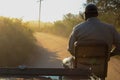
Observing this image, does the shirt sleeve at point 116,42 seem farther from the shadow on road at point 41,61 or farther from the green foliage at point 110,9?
the green foliage at point 110,9

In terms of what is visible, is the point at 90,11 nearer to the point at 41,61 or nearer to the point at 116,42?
the point at 116,42

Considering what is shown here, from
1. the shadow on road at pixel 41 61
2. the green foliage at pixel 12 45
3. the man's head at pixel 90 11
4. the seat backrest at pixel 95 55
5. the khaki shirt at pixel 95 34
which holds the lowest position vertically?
the shadow on road at pixel 41 61

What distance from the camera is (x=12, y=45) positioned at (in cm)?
2291

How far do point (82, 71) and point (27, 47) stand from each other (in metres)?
20.4

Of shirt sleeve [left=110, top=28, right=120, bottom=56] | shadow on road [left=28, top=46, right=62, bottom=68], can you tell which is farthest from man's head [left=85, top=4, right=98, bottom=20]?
shadow on road [left=28, top=46, right=62, bottom=68]

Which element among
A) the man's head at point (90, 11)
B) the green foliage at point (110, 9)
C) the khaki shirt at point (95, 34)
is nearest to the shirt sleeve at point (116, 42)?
the khaki shirt at point (95, 34)

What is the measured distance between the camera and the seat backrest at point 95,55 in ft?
21.7

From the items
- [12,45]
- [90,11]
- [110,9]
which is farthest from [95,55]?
[110,9]

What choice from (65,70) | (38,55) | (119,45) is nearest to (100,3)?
(38,55)

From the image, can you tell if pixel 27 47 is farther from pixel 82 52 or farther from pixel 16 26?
pixel 82 52

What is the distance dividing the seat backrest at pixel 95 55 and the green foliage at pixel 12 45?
13922 millimetres

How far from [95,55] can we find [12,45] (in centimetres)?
1646

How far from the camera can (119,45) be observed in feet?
23.1

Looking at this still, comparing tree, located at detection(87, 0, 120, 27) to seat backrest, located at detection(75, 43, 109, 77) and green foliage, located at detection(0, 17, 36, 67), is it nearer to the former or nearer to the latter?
green foliage, located at detection(0, 17, 36, 67)
